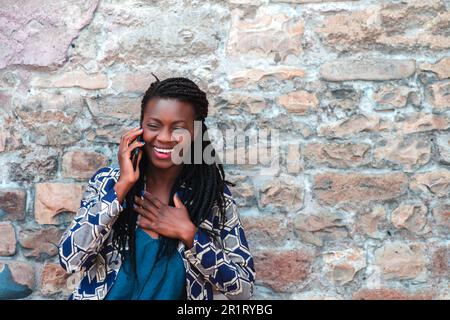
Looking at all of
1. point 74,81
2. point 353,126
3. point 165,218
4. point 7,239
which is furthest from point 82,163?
point 353,126

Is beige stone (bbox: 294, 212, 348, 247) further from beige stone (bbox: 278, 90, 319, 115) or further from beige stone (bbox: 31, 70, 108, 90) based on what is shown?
beige stone (bbox: 31, 70, 108, 90)

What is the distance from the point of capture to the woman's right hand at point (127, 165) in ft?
7.57

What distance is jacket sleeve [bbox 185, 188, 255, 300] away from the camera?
229 cm

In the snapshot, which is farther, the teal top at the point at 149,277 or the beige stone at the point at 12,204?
the beige stone at the point at 12,204

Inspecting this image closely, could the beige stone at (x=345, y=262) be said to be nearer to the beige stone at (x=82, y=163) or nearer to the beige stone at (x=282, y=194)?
the beige stone at (x=282, y=194)

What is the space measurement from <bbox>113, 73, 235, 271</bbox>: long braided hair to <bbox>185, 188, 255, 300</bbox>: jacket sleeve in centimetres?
4

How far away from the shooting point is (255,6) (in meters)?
3.05

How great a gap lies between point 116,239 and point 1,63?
1.29 meters

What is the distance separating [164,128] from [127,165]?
0.68 feet

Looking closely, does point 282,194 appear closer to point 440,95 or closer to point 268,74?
point 268,74

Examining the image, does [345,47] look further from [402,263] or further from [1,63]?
[1,63]

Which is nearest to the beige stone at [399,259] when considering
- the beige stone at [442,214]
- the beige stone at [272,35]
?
the beige stone at [442,214]

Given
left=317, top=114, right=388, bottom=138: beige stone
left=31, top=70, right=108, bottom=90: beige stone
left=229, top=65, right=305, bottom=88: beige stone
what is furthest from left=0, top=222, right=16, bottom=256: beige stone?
left=317, top=114, right=388, bottom=138: beige stone
